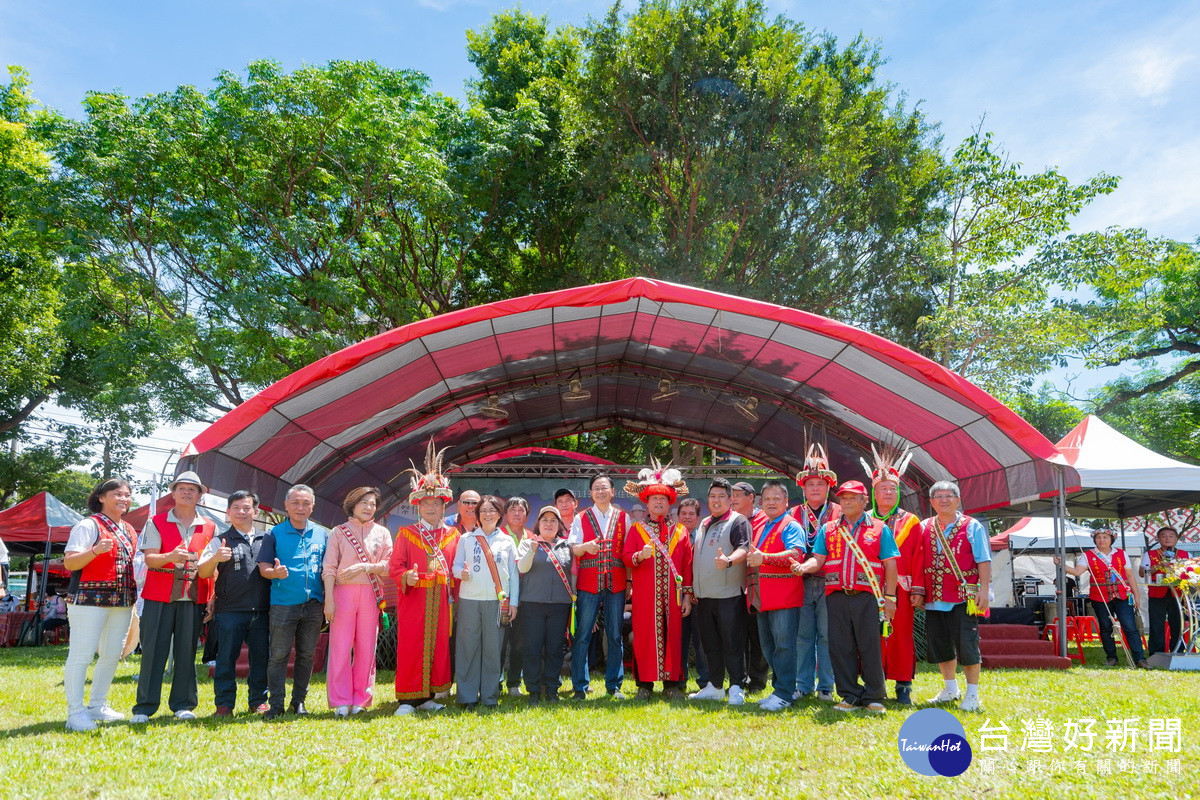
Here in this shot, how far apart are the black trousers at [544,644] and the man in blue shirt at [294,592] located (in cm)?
135

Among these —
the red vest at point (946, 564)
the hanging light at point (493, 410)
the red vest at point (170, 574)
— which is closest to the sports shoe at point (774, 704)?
the red vest at point (946, 564)

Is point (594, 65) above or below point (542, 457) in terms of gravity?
above

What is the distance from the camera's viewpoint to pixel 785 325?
7.94 m

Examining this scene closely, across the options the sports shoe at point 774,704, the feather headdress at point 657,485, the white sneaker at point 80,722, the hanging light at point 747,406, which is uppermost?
the hanging light at point 747,406

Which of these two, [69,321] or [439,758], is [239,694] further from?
[69,321]

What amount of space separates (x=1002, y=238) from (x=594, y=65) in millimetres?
8725

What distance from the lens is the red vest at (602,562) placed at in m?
5.69

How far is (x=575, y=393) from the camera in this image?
38.1ft

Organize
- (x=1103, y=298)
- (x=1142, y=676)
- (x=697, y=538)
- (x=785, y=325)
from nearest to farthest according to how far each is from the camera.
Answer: (x=697, y=538) → (x=1142, y=676) → (x=785, y=325) → (x=1103, y=298)

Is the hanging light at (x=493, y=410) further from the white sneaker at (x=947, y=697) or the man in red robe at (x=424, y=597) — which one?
the white sneaker at (x=947, y=697)

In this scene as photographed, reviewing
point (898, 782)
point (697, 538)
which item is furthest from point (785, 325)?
point (898, 782)

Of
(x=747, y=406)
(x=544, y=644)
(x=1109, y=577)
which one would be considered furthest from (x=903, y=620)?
(x=747, y=406)

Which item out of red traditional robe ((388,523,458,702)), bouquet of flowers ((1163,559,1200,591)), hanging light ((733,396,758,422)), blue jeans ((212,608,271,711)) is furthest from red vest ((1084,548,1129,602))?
blue jeans ((212,608,271,711))

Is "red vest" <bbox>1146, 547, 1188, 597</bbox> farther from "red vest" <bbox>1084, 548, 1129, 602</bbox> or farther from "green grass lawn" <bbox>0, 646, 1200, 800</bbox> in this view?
"green grass lawn" <bbox>0, 646, 1200, 800</bbox>
